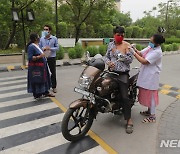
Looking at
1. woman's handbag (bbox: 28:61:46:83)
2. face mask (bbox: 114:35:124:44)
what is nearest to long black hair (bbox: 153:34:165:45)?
face mask (bbox: 114:35:124:44)

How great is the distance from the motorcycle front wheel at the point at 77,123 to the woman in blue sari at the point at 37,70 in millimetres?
1911

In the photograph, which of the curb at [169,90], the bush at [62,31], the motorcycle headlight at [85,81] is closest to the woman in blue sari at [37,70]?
the motorcycle headlight at [85,81]

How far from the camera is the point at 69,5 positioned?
1611 centimetres

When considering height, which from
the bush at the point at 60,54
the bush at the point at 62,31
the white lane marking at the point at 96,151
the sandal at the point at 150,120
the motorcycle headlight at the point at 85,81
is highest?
the bush at the point at 62,31

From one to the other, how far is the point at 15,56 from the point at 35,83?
7448 mm

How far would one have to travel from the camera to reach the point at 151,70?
391 cm

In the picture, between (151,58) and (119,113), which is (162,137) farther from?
(151,58)

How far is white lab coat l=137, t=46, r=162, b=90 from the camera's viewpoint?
149 inches

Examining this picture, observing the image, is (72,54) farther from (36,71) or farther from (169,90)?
(36,71)

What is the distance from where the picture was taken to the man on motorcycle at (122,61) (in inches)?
146

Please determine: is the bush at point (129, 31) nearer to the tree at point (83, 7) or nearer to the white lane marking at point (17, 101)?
the tree at point (83, 7)

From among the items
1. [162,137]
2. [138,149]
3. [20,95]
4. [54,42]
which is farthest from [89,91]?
[20,95]

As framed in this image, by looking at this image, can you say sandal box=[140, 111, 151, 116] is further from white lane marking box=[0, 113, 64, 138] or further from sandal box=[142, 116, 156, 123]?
white lane marking box=[0, 113, 64, 138]

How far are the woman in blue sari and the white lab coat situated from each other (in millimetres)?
2355
